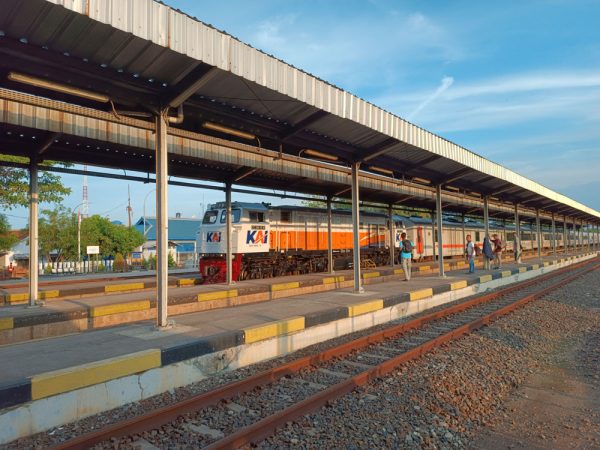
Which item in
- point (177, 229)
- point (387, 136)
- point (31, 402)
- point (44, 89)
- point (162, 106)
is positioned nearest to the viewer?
point (31, 402)

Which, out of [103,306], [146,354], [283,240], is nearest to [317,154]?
[103,306]

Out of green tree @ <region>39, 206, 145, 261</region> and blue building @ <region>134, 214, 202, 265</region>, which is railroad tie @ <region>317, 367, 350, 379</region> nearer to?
green tree @ <region>39, 206, 145, 261</region>

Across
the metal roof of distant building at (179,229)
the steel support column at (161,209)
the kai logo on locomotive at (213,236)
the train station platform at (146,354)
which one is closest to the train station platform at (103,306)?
the train station platform at (146,354)

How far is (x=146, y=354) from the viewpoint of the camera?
5.02 m

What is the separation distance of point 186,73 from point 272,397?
452 centimetres

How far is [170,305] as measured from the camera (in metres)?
9.73

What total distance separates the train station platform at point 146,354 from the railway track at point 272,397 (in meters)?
0.78

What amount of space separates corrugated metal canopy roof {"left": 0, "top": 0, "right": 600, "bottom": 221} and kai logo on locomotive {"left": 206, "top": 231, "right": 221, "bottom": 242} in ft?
21.9

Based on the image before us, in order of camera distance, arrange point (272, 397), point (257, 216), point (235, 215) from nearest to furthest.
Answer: point (272, 397) → point (235, 215) → point (257, 216)

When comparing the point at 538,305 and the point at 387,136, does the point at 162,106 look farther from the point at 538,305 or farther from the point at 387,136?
the point at 538,305

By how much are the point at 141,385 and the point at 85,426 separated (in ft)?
2.64

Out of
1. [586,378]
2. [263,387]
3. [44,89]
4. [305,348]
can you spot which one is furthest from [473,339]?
[44,89]

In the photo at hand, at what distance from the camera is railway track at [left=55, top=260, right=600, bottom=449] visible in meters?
3.84

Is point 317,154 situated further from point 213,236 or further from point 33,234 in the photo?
point 213,236
